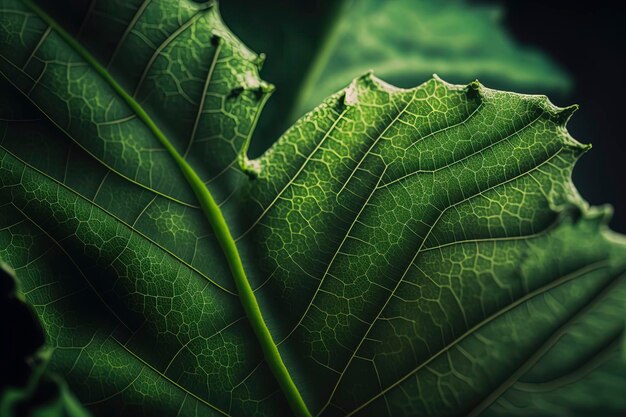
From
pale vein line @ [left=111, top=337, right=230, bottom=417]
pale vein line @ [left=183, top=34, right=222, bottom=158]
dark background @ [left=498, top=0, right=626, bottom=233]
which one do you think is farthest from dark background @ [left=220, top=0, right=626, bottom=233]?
pale vein line @ [left=111, top=337, right=230, bottom=417]

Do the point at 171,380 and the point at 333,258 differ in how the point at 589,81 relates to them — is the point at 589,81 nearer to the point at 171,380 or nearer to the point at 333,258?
the point at 333,258

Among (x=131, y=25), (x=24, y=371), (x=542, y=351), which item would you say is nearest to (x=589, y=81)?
(x=542, y=351)

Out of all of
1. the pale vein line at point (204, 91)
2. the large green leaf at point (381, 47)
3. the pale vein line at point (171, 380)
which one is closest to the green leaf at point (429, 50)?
the large green leaf at point (381, 47)

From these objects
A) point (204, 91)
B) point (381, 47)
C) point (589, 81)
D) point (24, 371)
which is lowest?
point (24, 371)

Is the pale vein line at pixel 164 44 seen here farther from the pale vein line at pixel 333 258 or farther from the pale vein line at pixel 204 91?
the pale vein line at pixel 333 258

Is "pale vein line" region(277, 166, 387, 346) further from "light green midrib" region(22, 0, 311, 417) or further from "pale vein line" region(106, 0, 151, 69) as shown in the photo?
"pale vein line" region(106, 0, 151, 69)
